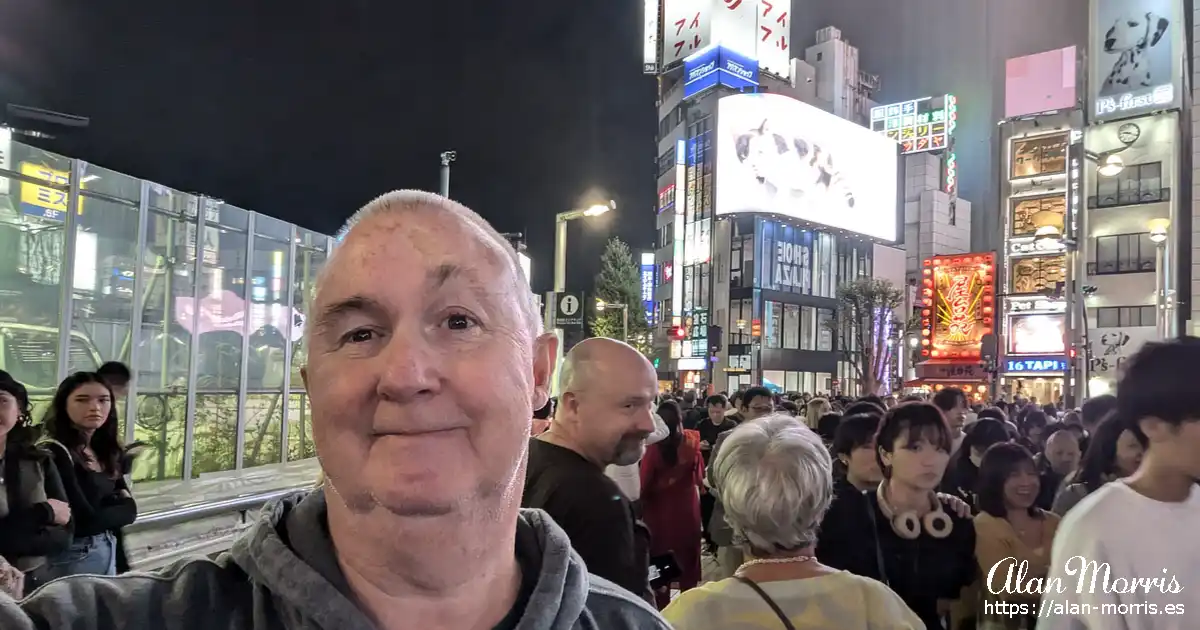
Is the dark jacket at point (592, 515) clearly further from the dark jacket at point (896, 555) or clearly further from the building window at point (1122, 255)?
the building window at point (1122, 255)

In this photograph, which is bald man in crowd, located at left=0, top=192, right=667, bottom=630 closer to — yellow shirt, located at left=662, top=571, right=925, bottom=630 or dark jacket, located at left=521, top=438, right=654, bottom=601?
yellow shirt, located at left=662, top=571, right=925, bottom=630

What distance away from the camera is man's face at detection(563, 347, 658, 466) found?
3.57 metres

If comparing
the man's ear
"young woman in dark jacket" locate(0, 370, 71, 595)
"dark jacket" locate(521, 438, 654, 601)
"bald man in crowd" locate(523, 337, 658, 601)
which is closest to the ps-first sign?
"bald man in crowd" locate(523, 337, 658, 601)

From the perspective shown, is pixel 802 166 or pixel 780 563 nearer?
pixel 780 563

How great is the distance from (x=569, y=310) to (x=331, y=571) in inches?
377

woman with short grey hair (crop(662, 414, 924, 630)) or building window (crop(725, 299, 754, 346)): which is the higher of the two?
building window (crop(725, 299, 754, 346))

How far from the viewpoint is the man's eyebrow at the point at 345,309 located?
111 centimetres

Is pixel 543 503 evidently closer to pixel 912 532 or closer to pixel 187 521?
pixel 912 532

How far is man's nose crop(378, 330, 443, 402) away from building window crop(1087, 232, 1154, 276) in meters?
48.1

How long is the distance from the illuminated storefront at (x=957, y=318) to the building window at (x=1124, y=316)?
874cm

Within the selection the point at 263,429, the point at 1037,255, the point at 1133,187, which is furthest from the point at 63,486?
the point at 1037,255

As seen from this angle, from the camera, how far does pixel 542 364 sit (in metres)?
1.39

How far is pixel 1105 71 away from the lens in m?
39.2

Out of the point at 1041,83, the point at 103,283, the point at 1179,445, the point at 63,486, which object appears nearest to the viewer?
the point at 1179,445
